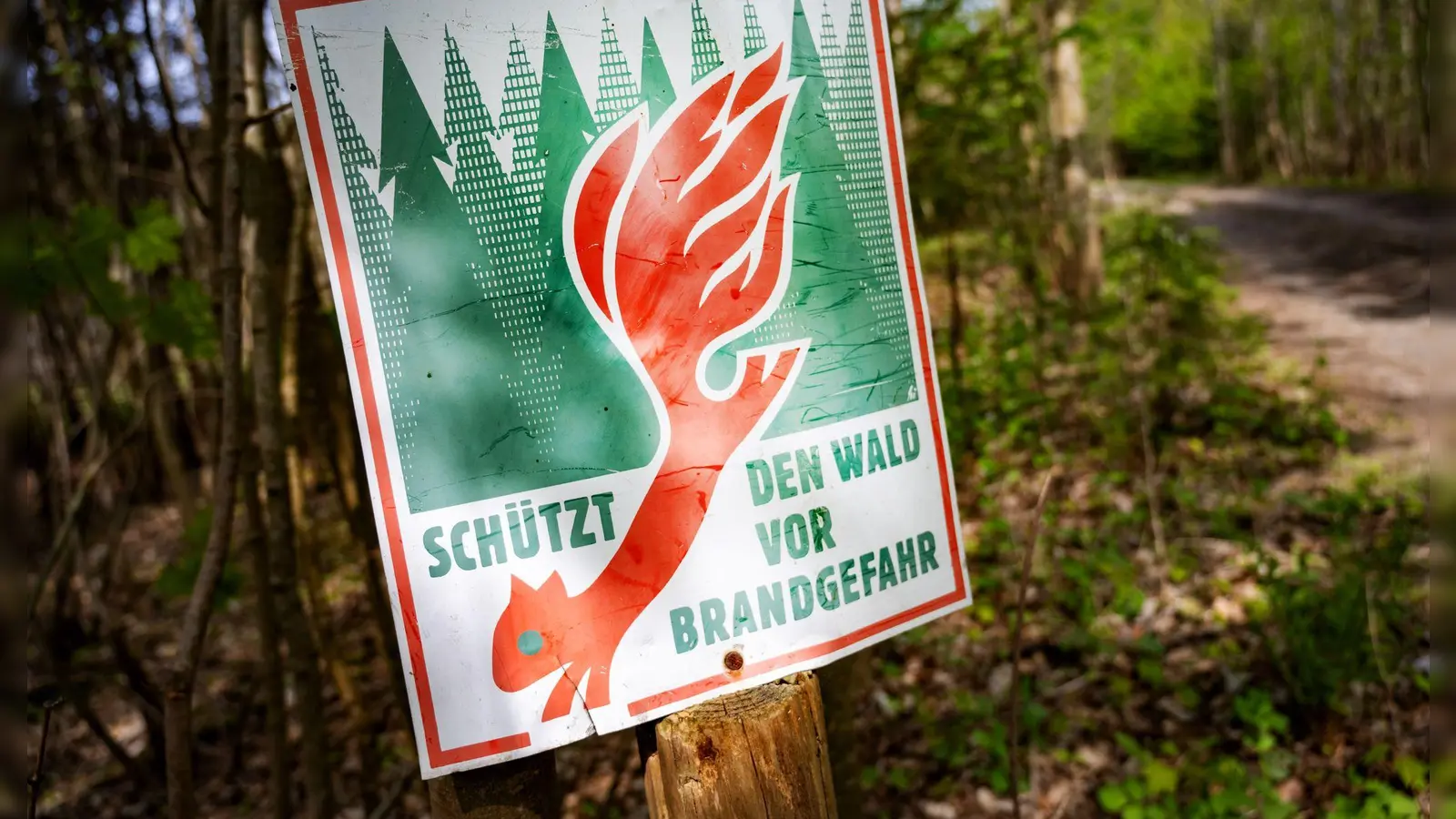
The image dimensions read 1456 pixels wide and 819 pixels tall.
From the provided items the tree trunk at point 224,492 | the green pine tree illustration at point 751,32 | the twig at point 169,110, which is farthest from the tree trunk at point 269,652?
the green pine tree illustration at point 751,32

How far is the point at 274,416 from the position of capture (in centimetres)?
189

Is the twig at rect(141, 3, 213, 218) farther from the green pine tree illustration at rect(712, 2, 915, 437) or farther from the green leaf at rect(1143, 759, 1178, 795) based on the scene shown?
the green leaf at rect(1143, 759, 1178, 795)

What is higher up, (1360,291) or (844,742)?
(844,742)

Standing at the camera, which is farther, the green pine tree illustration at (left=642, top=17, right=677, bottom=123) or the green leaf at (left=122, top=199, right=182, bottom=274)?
the green leaf at (left=122, top=199, right=182, bottom=274)

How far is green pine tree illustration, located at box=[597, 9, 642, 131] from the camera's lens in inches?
41.7

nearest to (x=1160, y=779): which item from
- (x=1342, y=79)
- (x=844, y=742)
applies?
(x=844, y=742)

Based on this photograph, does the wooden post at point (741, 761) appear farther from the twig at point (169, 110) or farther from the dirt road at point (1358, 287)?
the twig at point (169, 110)

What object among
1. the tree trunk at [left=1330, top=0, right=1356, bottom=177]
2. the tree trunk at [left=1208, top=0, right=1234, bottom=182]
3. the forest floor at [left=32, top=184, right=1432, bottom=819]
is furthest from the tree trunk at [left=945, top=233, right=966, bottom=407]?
the tree trunk at [left=1208, top=0, right=1234, bottom=182]

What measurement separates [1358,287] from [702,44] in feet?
30.2

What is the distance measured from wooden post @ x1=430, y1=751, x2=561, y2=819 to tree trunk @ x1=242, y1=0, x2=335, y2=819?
1.02m

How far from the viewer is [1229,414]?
4.71 m

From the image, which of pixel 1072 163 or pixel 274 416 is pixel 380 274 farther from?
pixel 1072 163

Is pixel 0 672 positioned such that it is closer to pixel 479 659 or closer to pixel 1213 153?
pixel 479 659

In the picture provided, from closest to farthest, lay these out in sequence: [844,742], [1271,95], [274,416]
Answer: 1. [844,742]
2. [274,416]
3. [1271,95]
